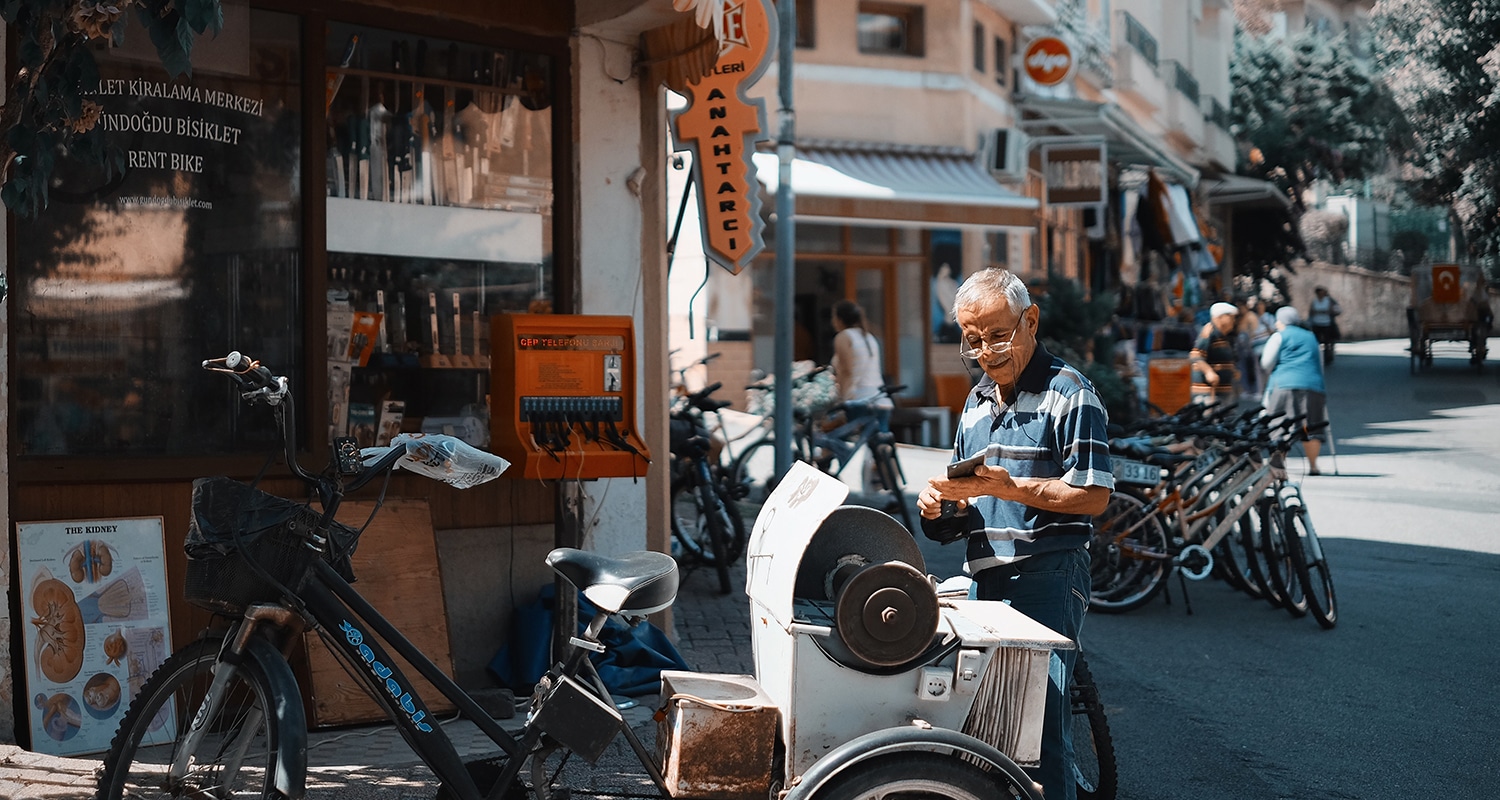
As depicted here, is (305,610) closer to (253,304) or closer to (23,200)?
(23,200)

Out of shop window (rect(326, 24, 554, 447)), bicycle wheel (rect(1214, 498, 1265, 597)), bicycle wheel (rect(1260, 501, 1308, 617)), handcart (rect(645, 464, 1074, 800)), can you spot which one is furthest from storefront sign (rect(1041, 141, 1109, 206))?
handcart (rect(645, 464, 1074, 800))

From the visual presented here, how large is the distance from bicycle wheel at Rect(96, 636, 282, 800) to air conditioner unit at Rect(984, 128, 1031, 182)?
A: 19.0 metres

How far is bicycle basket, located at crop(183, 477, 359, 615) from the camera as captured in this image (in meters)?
3.79

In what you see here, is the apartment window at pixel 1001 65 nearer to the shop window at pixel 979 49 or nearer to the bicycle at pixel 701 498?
the shop window at pixel 979 49

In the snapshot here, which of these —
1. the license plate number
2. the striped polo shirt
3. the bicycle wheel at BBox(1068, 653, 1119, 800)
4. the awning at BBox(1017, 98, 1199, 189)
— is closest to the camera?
the striped polo shirt

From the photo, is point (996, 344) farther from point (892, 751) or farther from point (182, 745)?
point (182, 745)

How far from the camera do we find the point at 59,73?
4.45 meters

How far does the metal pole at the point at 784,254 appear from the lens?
32.4 ft

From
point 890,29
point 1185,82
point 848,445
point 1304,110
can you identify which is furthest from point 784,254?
point 1304,110

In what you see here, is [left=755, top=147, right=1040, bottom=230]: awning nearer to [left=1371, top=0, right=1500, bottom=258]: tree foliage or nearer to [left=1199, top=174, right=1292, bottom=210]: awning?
[left=1371, top=0, right=1500, bottom=258]: tree foliage

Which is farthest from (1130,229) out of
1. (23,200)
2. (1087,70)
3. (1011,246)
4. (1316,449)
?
(23,200)

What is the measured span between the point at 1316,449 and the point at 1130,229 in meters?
12.5

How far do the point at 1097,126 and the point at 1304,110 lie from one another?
2159 centimetres

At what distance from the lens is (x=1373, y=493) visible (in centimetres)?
1451
